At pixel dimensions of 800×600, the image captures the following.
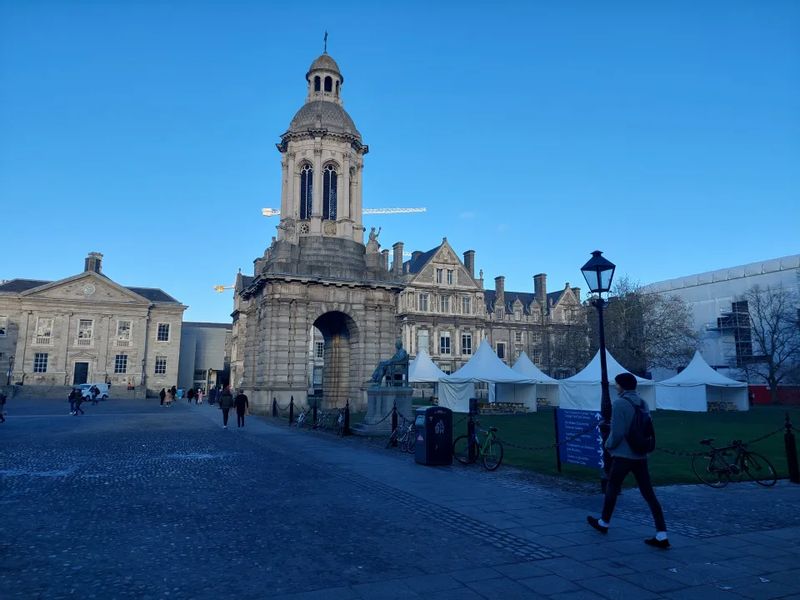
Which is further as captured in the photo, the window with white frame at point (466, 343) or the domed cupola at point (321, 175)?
the window with white frame at point (466, 343)

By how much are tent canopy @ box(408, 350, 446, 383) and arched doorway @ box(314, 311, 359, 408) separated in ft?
14.0

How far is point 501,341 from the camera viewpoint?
68438 millimetres

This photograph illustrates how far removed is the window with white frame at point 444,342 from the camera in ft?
204

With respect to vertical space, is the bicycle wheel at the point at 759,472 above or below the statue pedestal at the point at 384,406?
below

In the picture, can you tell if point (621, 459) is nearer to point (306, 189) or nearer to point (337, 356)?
point (337, 356)

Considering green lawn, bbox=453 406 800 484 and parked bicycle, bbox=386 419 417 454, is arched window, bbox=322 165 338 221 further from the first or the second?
parked bicycle, bbox=386 419 417 454

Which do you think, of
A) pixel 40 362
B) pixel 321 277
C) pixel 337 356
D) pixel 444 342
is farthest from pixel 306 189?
pixel 40 362

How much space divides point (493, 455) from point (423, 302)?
4944cm

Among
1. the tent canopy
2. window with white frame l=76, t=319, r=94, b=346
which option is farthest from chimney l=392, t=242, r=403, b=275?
window with white frame l=76, t=319, r=94, b=346

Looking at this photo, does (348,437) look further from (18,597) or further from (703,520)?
(18,597)

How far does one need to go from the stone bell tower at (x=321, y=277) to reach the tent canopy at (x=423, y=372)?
4239mm

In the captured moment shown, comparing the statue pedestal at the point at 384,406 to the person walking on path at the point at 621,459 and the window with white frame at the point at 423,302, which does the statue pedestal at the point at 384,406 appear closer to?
the person walking on path at the point at 621,459

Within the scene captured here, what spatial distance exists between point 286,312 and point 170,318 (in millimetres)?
40295

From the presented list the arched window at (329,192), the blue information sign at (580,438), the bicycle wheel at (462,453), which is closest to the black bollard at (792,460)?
the blue information sign at (580,438)
